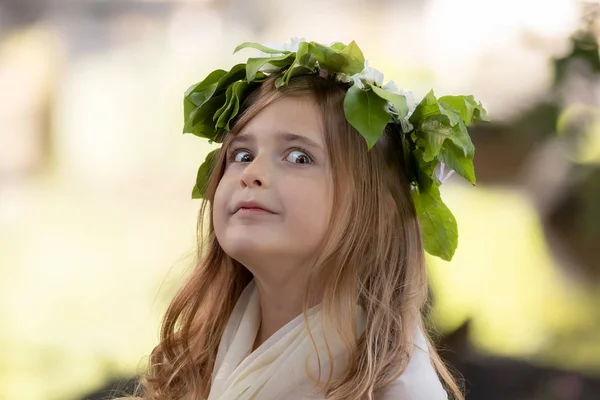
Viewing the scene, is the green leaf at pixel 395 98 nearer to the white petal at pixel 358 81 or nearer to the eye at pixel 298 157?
the white petal at pixel 358 81

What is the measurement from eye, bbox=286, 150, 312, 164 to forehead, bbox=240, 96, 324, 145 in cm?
2

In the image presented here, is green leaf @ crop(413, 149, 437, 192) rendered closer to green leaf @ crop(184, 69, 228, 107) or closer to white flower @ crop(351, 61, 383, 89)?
white flower @ crop(351, 61, 383, 89)

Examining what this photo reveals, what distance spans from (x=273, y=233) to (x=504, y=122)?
104cm

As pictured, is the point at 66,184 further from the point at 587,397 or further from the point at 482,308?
the point at 587,397

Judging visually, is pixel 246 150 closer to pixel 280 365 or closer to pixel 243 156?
pixel 243 156

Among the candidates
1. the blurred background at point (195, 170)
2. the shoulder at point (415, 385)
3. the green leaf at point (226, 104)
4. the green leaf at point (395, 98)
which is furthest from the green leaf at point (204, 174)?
the blurred background at point (195, 170)

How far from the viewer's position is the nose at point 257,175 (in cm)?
110

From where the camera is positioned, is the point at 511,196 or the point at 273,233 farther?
the point at 511,196

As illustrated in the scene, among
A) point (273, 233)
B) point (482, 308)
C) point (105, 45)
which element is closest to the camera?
point (273, 233)

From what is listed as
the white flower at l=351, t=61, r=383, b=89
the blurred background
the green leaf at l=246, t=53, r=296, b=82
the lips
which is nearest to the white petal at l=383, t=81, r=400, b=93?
the white flower at l=351, t=61, r=383, b=89

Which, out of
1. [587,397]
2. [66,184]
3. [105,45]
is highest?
[105,45]

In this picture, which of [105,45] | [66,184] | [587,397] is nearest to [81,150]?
[66,184]

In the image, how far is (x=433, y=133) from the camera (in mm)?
1180

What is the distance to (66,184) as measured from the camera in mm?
2062
